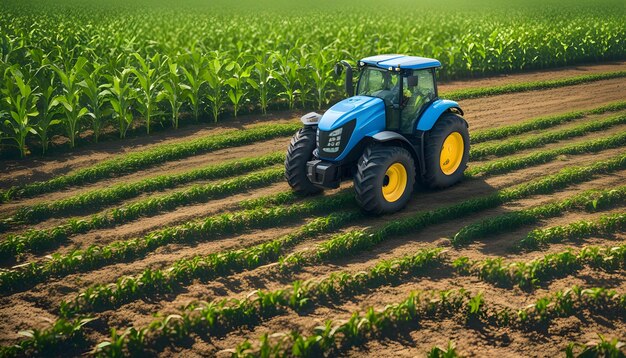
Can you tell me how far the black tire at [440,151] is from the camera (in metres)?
10.3

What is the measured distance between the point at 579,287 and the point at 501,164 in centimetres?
453

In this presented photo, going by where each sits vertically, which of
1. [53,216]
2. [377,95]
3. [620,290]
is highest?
[377,95]

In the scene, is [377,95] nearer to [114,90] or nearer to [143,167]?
[143,167]

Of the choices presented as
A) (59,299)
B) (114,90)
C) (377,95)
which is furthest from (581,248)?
(114,90)

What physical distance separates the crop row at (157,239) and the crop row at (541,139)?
11.8 ft

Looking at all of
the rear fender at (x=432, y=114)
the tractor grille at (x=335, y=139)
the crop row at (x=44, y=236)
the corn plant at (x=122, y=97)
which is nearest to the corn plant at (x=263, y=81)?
the corn plant at (x=122, y=97)

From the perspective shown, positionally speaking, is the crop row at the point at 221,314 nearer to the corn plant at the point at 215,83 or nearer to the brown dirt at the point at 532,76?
the corn plant at the point at 215,83

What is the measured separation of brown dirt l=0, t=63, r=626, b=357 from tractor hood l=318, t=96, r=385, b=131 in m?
1.38

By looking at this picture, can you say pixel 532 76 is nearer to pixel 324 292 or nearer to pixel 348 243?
pixel 348 243

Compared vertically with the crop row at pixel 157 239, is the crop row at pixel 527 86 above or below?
above

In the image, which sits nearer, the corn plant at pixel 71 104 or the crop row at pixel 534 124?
the corn plant at pixel 71 104

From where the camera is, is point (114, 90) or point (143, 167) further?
point (114, 90)

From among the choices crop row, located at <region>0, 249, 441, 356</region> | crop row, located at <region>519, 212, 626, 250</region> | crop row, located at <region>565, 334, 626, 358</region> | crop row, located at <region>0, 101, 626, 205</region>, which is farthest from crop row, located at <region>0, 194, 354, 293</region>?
crop row, located at <region>565, 334, 626, 358</region>

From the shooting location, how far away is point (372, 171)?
9.36 meters
